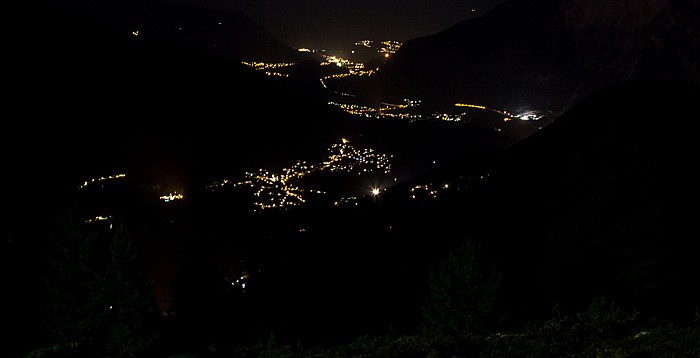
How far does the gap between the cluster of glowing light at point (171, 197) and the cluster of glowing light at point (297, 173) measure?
31.8 ft

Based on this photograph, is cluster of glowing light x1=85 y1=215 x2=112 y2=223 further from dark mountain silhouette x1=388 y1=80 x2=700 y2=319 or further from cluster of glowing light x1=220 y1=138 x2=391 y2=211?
dark mountain silhouette x1=388 y1=80 x2=700 y2=319

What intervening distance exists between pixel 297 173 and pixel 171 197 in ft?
138

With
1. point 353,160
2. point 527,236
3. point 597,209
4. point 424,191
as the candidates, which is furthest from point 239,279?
point 353,160

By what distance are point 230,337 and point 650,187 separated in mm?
56357

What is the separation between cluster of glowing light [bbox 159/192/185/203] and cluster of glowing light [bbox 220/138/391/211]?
9692 millimetres

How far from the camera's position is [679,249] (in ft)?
146

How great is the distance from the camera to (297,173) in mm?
159375

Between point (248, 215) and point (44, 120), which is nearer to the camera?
point (248, 215)

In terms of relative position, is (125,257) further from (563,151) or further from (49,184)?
(49,184)

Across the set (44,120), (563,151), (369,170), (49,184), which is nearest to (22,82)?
(44,120)

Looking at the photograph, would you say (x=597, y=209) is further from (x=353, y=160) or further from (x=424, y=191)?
(x=353, y=160)

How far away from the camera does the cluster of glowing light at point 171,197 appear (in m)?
128

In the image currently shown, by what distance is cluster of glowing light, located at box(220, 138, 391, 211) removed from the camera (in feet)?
425

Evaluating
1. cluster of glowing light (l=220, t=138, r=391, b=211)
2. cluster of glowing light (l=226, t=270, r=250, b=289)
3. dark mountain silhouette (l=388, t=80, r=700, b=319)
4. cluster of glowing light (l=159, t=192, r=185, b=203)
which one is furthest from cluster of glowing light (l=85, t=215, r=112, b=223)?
dark mountain silhouette (l=388, t=80, r=700, b=319)
